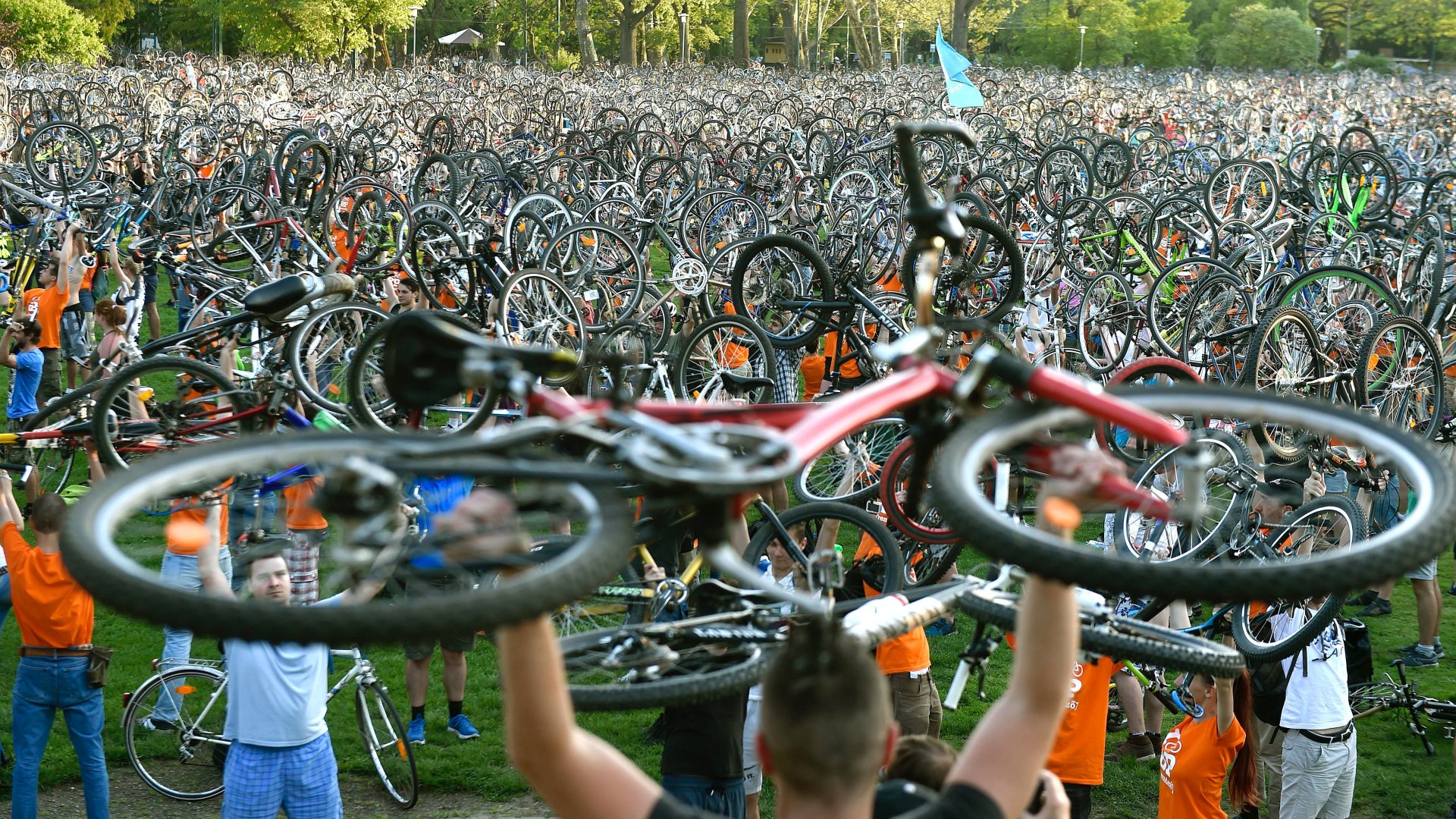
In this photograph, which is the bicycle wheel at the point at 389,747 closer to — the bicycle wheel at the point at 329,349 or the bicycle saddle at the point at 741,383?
the bicycle wheel at the point at 329,349

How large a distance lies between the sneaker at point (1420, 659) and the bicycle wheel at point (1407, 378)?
4.89 ft

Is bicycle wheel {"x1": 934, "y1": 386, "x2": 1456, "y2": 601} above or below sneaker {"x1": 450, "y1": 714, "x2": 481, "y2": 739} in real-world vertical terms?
above

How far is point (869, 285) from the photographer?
1097 centimetres

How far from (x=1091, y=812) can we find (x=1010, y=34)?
77185 millimetres

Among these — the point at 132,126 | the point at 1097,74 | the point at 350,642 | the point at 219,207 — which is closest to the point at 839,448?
the point at 350,642

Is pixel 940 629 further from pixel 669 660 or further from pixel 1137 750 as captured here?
pixel 669 660

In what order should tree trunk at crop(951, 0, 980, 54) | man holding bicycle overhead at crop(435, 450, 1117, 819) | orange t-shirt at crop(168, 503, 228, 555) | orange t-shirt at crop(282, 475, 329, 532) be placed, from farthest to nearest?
1. tree trunk at crop(951, 0, 980, 54)
2. orange t-shirt at crop(168, 503, 228, 555)
3. orange t-shirt at crop(282, 475, 329, 532)
4. man holding bicycle overhead at crop(435, 450, 1117, 819)

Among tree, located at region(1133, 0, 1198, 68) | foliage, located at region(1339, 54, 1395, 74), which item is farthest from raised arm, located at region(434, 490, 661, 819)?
tree, located at region(1133, 0, 1198, 68)

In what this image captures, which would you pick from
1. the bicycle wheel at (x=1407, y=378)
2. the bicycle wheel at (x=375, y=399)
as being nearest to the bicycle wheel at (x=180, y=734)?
the bicycle wheel at (x=375, y=399)

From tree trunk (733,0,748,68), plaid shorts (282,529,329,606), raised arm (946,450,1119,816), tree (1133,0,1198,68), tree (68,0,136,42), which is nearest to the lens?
raised arm (946,450,1119,816)

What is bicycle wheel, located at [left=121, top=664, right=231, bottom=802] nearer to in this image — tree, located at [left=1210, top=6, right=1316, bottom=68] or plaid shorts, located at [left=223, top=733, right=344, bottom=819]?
plaid shorts, located at [left=223, top=733, right=344, bottom=819]

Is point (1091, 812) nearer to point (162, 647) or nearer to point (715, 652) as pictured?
point (715, 652)

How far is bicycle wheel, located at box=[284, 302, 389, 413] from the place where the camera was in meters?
7.02

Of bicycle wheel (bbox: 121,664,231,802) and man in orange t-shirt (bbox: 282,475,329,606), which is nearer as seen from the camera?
man in orange t-shirt (bbox: 282,475,329,606)
